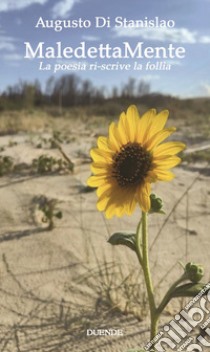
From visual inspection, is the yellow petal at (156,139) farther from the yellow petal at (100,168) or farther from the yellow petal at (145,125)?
the yellow petal at (100,168)

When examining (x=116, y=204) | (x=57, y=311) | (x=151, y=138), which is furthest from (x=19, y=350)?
(x=151, y=138)

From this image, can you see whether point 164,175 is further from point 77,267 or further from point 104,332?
point 77,267

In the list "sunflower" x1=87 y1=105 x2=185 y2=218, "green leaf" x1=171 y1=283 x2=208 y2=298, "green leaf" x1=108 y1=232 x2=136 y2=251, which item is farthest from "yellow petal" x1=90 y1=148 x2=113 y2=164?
"green leaf" x1=171 y1=283 x2=208 y2=298

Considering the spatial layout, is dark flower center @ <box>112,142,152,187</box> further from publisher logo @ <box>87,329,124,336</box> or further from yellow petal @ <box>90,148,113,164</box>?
publisher logo @ <box>87,329,124,336</box>

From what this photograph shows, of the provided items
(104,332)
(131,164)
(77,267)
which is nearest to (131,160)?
(131,164)

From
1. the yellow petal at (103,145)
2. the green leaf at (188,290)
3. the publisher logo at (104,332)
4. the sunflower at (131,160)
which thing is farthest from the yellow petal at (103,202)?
the publisher logo at (104,332)

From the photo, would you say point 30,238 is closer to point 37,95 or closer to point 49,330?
point 49,330
